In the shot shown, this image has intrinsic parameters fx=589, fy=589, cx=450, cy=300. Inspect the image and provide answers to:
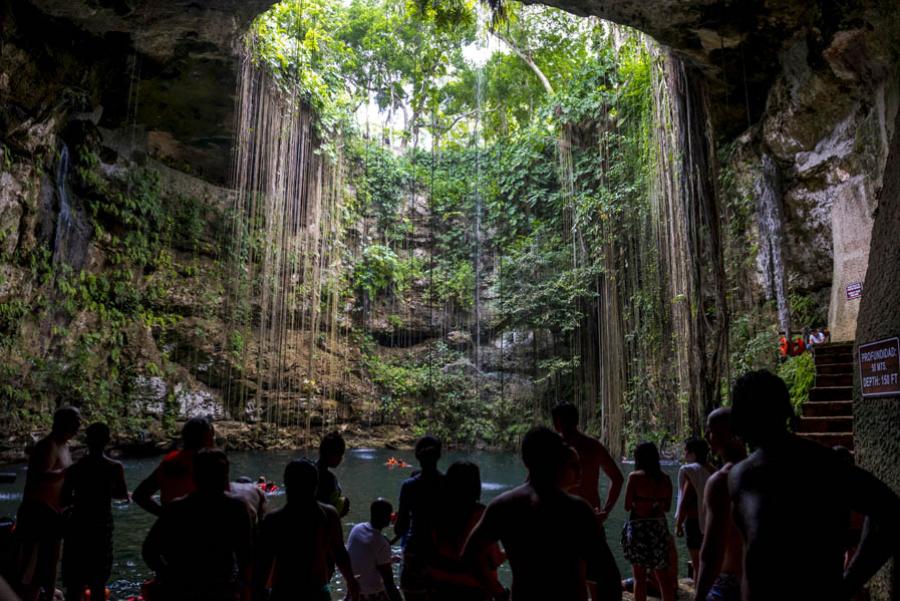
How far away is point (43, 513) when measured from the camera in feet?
8.29

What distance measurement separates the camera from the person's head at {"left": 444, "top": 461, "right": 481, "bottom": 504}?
192cm

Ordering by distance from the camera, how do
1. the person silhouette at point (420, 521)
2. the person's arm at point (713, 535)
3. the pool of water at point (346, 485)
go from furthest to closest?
the pool of water at point (346, 485), the person silhouette at point (420, 521), the person's arm at point (713, 535)

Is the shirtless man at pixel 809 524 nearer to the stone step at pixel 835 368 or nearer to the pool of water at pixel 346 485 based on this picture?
the pool of water at pixel 346 485

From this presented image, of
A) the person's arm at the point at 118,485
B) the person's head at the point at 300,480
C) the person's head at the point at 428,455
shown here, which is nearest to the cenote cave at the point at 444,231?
the person's arm at the point at 118,485

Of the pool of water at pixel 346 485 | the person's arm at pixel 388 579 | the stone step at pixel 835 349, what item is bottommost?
the pool of water at pixel 346 485

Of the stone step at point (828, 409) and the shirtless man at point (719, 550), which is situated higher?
the stone step at point (828, 409)

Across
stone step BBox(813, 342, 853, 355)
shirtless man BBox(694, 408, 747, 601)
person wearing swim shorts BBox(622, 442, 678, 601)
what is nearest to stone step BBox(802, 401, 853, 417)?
stone step BBox(813, 342, 853, 355)

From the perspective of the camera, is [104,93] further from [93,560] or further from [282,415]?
[93,560]

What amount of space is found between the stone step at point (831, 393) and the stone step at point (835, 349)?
625 mm

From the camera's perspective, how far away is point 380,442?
1320 cm

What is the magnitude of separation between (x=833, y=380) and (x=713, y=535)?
195 inches

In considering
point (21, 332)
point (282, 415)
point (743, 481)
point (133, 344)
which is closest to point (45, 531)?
point (743, 481)

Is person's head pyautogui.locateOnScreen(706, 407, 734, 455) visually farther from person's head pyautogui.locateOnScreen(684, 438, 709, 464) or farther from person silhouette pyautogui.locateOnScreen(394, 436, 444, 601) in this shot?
person silhouette pyautogui.locateOnScreen(394, 436, 444, 601)

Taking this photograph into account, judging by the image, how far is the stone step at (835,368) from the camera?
18.5 feet
